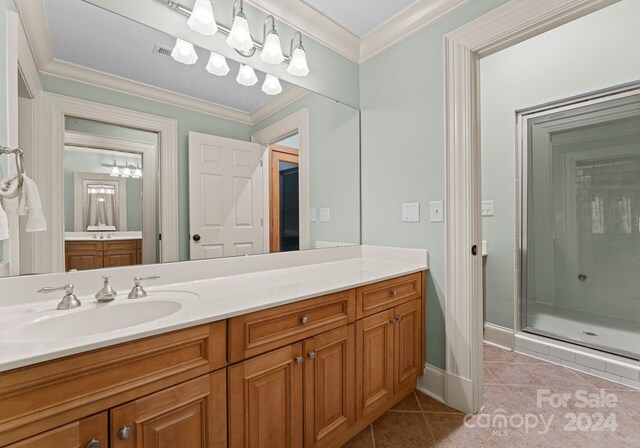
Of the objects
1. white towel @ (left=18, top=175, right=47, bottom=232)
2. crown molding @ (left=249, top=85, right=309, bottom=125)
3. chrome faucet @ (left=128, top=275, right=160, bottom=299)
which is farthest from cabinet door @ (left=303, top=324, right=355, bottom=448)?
crown molding @ (left=249, top=85, right=309, bottom=125)

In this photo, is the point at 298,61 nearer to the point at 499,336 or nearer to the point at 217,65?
the point at 217,65

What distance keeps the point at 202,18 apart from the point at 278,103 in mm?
573

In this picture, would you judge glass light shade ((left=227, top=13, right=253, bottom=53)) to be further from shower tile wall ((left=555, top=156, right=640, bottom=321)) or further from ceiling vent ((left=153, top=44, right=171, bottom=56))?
shower tile wall ((left=555, top=156, right=640, bottom=321))

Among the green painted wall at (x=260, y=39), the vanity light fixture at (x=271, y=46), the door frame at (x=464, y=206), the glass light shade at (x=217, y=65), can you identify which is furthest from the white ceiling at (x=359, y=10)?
the glass light shade at (x=217, y=65)

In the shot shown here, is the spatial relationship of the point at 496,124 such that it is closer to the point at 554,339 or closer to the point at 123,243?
the point at 554,339

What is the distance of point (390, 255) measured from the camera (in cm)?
203

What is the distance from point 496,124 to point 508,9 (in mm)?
1205

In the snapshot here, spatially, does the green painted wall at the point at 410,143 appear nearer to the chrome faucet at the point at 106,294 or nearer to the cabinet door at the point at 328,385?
the cabinet door at the point at 328,385

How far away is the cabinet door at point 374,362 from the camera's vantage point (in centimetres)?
141

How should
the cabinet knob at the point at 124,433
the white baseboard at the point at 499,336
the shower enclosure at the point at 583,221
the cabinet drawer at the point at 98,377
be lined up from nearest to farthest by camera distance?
the cabinet drawer at the point at 98,377, the cabinet knob at the point at 124,433, the shower enclosure at the point at 583,221, the white baseboard at the point at 499,336

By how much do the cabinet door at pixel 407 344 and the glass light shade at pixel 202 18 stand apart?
171 cm

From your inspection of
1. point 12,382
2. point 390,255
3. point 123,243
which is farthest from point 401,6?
point 12,382

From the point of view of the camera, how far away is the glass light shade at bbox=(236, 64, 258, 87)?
166 cm

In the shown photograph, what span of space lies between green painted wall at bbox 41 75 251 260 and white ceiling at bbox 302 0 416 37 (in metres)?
0.90
